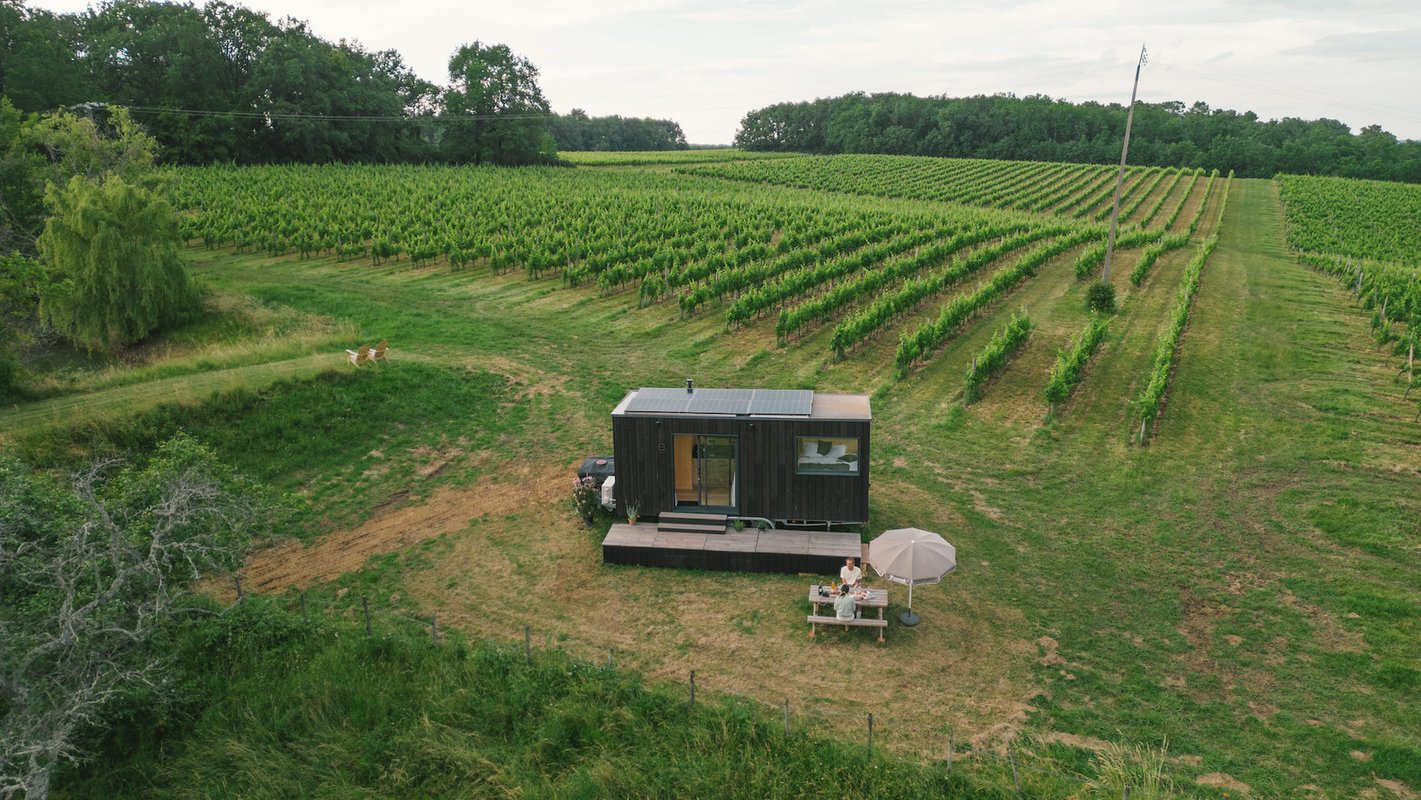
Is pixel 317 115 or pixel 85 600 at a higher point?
pixel 317 115

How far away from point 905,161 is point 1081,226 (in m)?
46.9

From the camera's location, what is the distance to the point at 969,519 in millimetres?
15703

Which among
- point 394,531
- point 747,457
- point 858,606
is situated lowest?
point 394,531

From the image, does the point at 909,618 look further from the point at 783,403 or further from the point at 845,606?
the point at 783,403

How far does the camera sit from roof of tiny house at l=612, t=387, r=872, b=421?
46.8 feet

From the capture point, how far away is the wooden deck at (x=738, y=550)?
1364cm

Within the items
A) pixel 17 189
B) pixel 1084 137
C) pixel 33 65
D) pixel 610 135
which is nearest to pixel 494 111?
pixel 33 65

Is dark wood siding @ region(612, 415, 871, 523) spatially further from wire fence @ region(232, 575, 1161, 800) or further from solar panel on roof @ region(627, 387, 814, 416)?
wire fence @ region(232, 575, 1161, 800)

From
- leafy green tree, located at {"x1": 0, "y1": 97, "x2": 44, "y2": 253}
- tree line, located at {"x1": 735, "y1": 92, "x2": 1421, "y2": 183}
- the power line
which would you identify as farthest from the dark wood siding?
tree line, located at {"x1": 735, "y1": 92, "x2": 1421, "y2": 183}

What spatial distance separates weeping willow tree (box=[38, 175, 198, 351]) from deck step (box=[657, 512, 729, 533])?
70.3 ft

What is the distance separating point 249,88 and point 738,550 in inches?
3001

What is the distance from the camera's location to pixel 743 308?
28.5 metres

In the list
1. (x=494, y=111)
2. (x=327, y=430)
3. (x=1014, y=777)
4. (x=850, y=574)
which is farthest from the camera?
(x=494, y=111)

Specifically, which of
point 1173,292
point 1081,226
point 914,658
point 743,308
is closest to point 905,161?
point 1081,226
